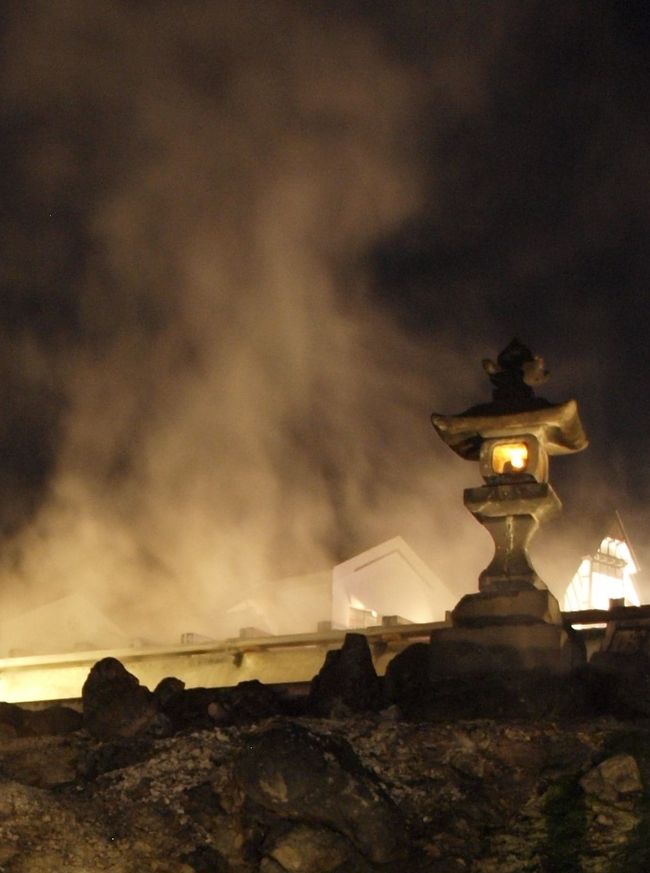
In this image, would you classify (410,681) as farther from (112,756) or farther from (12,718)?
(12,718)

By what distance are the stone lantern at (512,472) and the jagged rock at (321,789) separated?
2949 millimetres

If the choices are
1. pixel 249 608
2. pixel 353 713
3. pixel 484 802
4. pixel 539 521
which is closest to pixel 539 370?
pixel 539 521

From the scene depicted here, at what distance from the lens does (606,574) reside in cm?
3388

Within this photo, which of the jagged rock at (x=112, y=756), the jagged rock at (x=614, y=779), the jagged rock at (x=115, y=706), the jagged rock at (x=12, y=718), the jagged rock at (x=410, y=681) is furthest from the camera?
the jagged rock at (x=12, y=718)

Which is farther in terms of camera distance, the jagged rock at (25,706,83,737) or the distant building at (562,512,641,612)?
the distant building at (562,512,641,612)

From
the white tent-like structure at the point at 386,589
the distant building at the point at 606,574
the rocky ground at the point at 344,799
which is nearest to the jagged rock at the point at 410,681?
the rocky ground at the point at 344,799

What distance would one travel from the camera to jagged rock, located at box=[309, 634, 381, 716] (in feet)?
27.6

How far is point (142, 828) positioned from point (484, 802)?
215 cm

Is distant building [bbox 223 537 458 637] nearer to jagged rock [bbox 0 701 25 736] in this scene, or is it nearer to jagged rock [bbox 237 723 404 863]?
jagged rock [bbox 0 701 25 736]

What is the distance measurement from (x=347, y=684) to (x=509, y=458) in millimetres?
2871

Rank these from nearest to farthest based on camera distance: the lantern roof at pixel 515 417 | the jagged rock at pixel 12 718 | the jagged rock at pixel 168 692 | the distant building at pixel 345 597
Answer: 1. the jagged rock at pixel 12 718
2. the jagged rock at pixel 168 692
3. the lantern roof at pixel 515 417
4. the distant building at pixel 345 597

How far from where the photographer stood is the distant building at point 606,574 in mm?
32781

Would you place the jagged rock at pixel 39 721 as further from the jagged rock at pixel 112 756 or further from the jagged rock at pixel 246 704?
the jagged rock at pixel 246 704

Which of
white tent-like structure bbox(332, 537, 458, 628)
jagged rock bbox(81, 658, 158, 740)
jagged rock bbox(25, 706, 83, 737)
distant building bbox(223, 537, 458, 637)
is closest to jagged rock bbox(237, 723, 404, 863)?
jagged rock bbox(81, 658, 158, 740)
